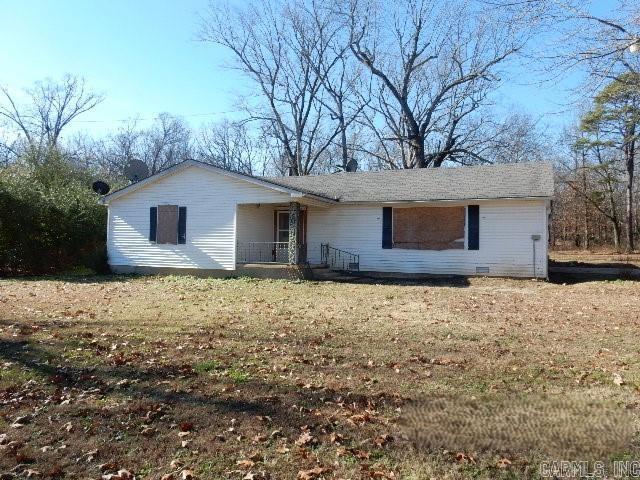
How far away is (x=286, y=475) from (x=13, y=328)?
6.20 m

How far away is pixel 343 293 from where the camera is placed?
13.0 meters

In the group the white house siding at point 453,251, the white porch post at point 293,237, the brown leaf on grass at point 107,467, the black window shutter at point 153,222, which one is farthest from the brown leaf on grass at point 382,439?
the black window shutter at point 153,222

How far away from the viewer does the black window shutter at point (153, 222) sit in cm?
1845

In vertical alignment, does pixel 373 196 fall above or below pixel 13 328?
above

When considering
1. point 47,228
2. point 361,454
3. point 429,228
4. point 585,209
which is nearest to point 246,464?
point 361,454

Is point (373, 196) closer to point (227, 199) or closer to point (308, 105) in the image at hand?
point (227, 199)

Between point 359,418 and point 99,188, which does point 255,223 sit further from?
point 359,418

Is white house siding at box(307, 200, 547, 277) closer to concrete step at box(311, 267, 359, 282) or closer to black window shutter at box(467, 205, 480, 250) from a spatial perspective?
black window shutter at box(467, 205, 480, 250)

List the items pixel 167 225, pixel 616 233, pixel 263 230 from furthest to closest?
pixel 616 233
pixel 263 230
pixel 167 225

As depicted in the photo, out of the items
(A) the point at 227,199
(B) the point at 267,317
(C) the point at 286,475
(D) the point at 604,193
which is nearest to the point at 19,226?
(A) the point at 227,199

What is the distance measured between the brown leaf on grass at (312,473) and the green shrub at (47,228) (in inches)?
707

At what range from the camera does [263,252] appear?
18.5 metres

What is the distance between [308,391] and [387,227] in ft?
43.6

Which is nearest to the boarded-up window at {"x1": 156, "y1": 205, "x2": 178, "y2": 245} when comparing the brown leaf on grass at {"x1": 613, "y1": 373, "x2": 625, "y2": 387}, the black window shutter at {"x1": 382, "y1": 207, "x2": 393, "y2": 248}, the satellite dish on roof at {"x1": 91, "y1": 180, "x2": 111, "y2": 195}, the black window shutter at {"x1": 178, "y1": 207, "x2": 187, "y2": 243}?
the black window shutter at {"x1": 178, "y1": 207, "x2": 187, "y2": 243}
